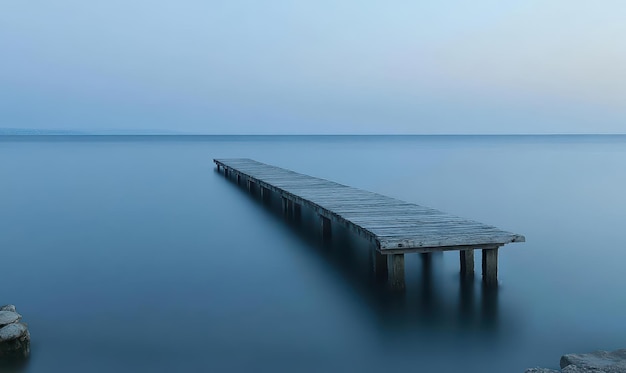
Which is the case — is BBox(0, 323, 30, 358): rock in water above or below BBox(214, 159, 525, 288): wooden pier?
below

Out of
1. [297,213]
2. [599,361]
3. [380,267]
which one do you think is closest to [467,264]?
[380,267]

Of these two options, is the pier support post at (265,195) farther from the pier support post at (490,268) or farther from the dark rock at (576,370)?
the dark rock at (576,370)

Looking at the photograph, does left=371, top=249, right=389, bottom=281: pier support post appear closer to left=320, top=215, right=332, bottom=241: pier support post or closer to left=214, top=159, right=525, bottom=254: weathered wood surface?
left=214, top=159, right=525, bottom=254: weathered wood surface

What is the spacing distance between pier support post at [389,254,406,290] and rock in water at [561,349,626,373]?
7.34ft

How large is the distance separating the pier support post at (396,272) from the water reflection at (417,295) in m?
0.09

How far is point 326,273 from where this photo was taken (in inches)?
328

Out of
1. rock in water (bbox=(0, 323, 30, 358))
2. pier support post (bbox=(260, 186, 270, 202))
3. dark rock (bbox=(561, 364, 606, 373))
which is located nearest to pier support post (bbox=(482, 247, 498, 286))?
dark rock (bbox=(561, 364, 606, 373))

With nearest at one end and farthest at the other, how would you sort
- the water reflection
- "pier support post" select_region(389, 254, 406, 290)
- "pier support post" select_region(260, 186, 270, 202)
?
the water reflection
"pier support post" select_region(389, 254, 406, 290)
"pier support post" select_region(260, 186, 270, 202)

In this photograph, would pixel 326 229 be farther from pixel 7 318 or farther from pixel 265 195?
pixel 265 195

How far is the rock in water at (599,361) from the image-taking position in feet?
14.2

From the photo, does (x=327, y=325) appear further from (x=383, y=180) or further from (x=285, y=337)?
(x=383, y=180)

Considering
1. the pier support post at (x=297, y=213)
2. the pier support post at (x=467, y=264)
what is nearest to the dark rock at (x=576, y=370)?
the pier support post at (x=467, y=264)

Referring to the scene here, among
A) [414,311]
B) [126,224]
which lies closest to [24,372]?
[414,311]

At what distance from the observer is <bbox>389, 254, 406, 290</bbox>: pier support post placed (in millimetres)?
6692
